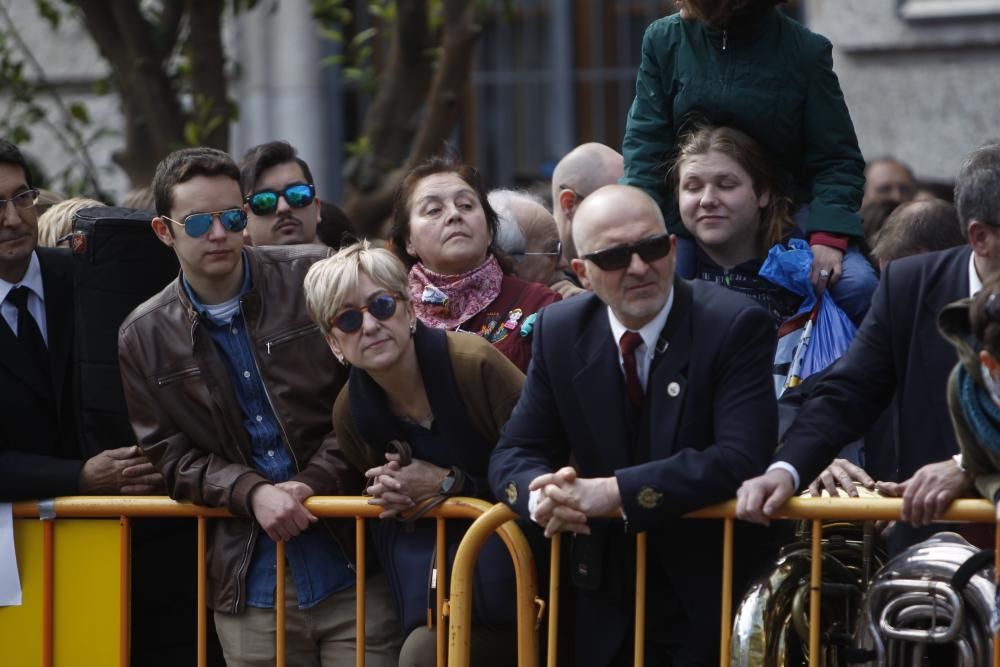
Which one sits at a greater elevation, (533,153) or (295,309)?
(533,153)

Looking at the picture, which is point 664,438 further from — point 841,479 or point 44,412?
point 44,412

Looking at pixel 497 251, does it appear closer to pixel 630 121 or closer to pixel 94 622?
pixel 630 121

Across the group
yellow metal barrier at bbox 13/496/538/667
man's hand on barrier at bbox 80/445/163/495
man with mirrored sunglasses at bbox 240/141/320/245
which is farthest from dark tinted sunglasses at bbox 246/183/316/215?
yellow metal barrier at bbox 13/496/538/667

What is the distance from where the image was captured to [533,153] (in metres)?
11.7

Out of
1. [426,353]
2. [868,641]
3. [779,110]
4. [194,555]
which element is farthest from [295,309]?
[868,641]

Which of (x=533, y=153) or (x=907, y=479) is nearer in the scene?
(x=907, y=479)

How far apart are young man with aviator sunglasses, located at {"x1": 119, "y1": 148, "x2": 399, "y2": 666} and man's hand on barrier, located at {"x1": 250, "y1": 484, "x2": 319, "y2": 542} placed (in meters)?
0.07

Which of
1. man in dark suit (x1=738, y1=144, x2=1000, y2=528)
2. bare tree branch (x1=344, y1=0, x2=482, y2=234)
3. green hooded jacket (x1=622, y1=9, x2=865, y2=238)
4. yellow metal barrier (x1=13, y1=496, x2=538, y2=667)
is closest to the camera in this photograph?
man in dark suit (x1=738, y1=144, x2=1000, y2=528)

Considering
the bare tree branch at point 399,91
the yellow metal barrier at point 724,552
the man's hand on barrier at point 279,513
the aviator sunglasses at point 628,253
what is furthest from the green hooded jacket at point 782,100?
the bare tree branch at point 399,91

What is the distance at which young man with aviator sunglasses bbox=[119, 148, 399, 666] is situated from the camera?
474 centimetres

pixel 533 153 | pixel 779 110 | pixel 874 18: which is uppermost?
pixel 874 18

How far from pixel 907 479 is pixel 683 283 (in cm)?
74

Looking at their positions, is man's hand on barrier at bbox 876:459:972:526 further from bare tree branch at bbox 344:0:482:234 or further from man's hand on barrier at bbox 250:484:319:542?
bare tree branch at bbox 344:0:482:234

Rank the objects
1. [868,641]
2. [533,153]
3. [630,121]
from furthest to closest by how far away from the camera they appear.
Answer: [533,153] < [630,121] < [868,641]
